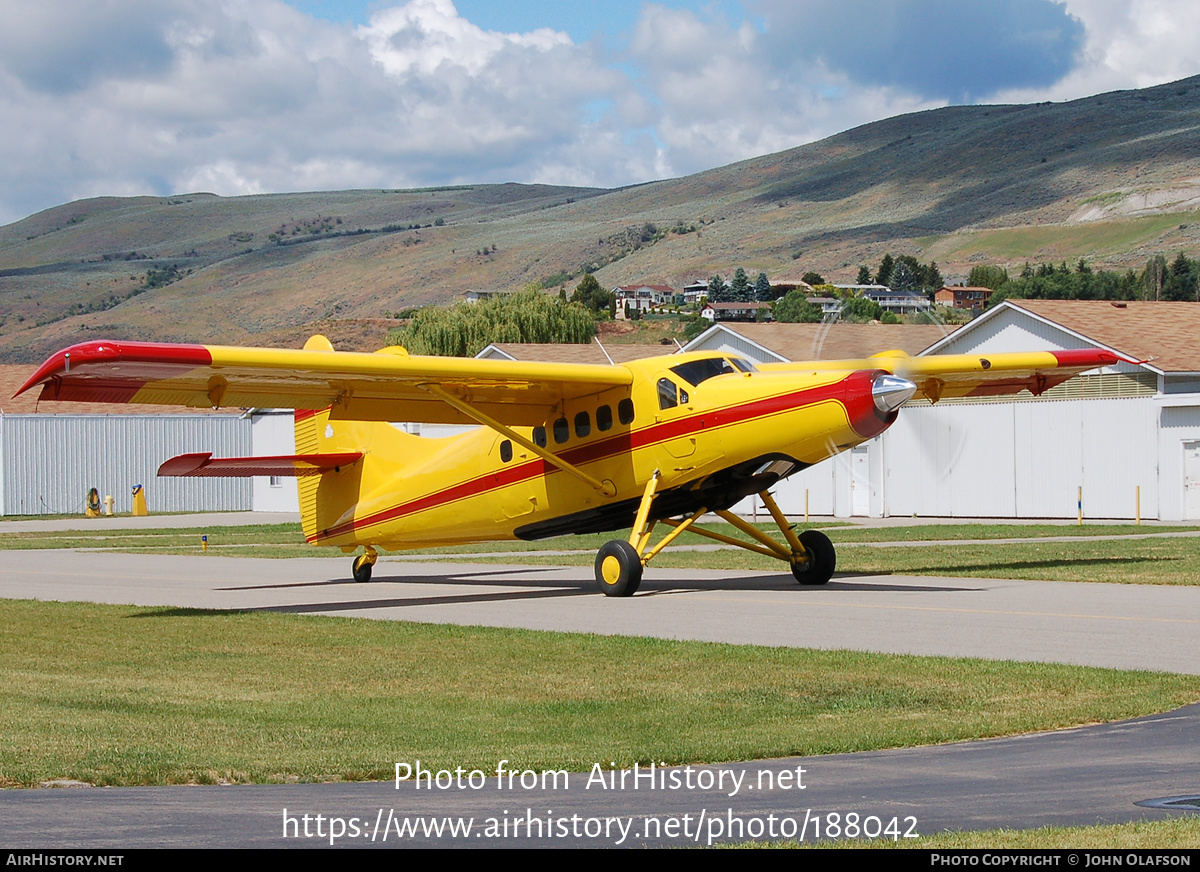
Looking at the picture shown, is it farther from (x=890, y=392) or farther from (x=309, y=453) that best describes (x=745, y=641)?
(x=309, y=453)

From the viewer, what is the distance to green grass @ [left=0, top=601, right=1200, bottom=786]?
927 cm

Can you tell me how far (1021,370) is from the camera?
77.1 feet

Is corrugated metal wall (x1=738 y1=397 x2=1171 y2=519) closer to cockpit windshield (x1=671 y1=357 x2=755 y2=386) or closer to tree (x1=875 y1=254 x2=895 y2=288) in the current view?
cockpit windshield (x1=671 y1=357 x2=755 y2=386)

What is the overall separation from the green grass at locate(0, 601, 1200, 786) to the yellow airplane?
13.0ft

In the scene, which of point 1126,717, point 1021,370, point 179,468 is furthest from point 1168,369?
point 1126,717

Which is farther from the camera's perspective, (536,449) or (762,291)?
(762,291)

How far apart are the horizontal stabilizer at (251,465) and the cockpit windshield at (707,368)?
22.1 feet

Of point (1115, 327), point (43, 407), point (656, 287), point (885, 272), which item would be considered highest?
point (656, 287)

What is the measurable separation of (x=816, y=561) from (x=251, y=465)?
9097 millimetres

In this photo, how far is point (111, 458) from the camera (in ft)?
216

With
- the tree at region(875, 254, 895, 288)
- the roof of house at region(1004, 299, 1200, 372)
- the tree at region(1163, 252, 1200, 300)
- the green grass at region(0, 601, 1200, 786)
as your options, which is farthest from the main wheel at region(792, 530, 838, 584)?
the tree at region(875, 254, 895, 288)

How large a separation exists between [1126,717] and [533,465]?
12.7 m

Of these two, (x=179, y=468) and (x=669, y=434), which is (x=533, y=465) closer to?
(x=669, y=434)

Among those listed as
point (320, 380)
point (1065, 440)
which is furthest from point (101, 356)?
point (1065, 440)
